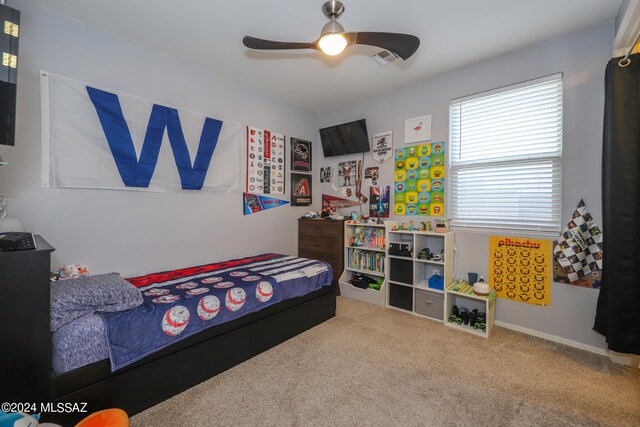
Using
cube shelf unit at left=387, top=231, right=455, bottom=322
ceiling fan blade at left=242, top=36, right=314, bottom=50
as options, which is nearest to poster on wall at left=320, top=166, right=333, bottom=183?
cube shelf unit at left=387, top=231, right=455, bottom=322

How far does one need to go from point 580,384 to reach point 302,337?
199 cm

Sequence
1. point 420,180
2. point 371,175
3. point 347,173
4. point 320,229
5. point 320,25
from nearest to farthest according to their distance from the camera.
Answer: point 320,25 → point 420,180 → point 371,175 → point 320,229 → point 347,173

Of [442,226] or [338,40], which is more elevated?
[338,40]

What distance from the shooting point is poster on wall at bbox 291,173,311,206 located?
3.87 meters

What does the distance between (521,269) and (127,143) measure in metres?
3.73

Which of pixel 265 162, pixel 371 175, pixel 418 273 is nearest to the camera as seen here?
pixel 418 273

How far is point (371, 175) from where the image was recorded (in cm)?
363

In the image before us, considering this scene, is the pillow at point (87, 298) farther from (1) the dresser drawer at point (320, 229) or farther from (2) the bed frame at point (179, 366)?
(1) the dresser drawer at point (320, 229)

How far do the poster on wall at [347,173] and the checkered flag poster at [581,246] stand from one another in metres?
2.29

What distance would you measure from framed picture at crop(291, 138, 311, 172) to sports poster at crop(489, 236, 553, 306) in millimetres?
2500

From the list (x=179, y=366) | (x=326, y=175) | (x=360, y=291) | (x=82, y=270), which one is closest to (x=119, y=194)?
(x=82, y=270)

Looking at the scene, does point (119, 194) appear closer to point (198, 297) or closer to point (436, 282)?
point (198, 297)

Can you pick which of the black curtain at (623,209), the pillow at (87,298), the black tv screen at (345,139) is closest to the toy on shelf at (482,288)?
the black curtain at (623,209)

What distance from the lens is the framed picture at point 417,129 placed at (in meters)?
3.14
